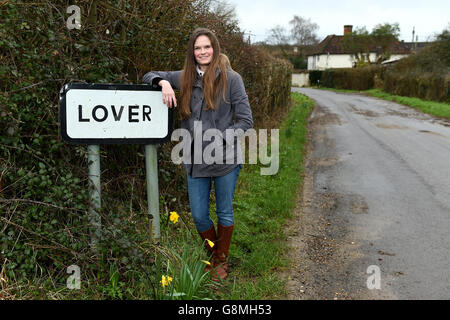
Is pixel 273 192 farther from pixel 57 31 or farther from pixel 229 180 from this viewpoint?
pixel 57 31

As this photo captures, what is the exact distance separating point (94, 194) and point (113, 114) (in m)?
0.57

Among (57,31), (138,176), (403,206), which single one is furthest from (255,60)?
(57,31)

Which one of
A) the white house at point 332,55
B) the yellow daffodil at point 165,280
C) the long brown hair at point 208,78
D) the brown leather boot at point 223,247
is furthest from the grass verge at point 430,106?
the white house at point 332,55

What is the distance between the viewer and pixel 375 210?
19.6 feet

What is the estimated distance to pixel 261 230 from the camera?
495 cm

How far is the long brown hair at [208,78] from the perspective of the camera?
11.0ft

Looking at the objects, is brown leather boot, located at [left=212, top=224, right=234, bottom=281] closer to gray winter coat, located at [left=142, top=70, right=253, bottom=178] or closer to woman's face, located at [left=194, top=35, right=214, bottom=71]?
gray winter coat, located at [left=142, top=70, right=253, bottom=178]

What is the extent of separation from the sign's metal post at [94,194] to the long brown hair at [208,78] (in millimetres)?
796

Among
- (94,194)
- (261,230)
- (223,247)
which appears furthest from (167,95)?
(261,230)

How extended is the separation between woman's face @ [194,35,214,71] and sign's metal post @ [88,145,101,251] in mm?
1050

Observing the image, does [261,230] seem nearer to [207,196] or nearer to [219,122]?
[207,196]

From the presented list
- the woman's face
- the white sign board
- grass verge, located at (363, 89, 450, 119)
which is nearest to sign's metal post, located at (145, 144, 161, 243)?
the white sign board

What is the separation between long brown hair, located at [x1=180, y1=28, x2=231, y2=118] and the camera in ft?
11.0

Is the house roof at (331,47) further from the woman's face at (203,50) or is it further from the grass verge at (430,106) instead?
the woman's face at (203,50)
